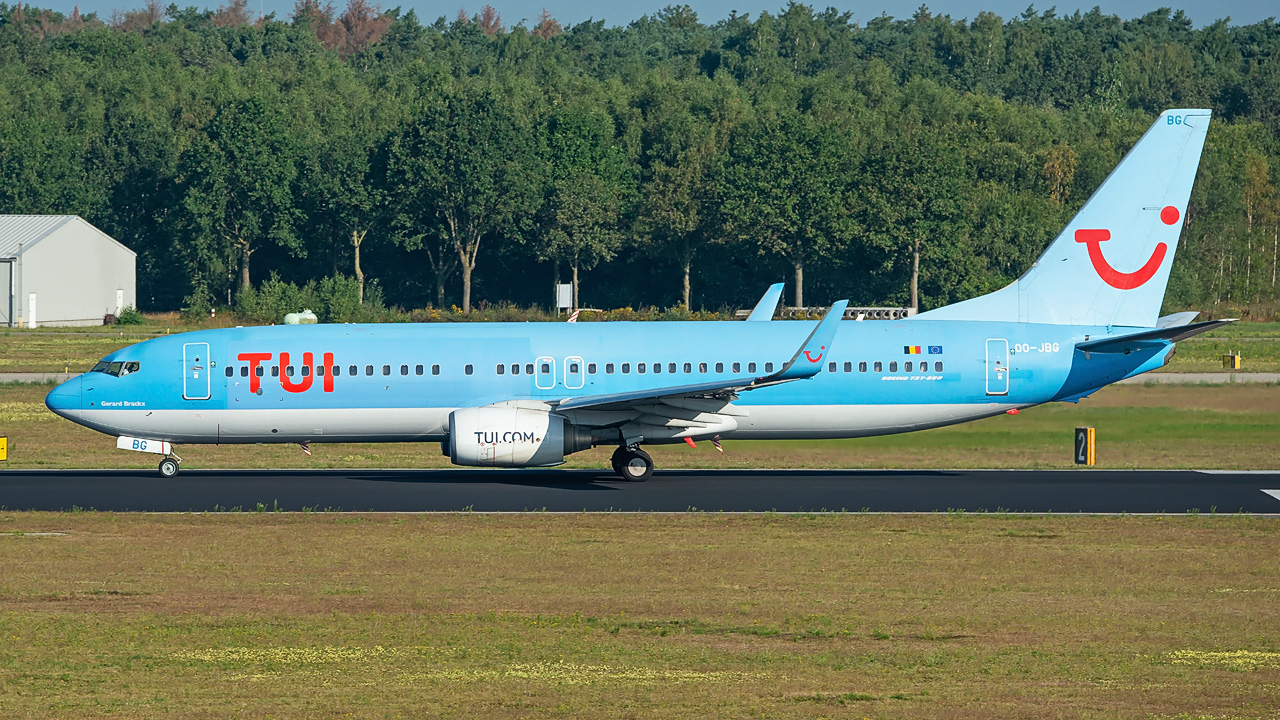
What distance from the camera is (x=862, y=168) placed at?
367 ft

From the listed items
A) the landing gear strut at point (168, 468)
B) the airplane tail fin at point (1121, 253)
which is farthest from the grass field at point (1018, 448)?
the airplane tail fin at point (1121, 253)

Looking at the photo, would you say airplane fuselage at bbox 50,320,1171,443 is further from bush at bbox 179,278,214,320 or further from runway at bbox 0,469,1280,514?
bush at bbox 179,278,214,320

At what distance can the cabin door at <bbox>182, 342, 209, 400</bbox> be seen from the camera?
3478 centimetres

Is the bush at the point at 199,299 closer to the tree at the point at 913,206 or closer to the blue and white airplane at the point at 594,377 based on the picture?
the tree at the point at 913,206

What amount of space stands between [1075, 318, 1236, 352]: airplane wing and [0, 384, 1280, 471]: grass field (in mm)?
3040

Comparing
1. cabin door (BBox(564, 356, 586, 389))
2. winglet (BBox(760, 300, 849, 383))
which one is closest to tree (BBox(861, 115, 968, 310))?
winglet (BBox(760, 300, 849, 383))

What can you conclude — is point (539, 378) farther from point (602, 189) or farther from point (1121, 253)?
point (602, 189)

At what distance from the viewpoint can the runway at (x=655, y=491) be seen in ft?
96.1

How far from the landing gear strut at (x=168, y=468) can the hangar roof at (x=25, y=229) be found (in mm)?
79606

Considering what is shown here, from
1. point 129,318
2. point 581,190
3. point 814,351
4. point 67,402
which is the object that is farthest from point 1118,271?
point 129,318

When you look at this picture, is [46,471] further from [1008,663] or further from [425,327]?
[1008,663]

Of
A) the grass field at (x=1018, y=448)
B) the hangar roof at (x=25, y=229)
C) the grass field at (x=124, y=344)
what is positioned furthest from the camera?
the hangar roof at (x=25, y=229)

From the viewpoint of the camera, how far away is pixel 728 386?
32.2m

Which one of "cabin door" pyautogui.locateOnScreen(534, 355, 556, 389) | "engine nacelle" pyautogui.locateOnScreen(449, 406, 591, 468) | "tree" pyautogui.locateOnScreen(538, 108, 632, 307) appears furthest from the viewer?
"tree" pyautogui.locateOnScreen(538, 108, 632, 307)
